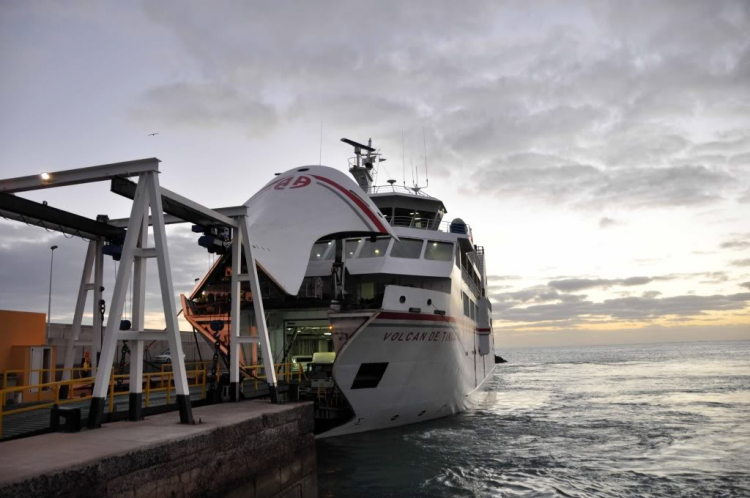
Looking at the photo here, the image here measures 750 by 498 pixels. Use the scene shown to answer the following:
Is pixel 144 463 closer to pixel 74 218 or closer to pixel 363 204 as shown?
pixel 74 218

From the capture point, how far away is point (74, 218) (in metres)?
12.9

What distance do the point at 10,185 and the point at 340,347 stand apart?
1084 cm

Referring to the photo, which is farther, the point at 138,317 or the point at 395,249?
the point at 395,249

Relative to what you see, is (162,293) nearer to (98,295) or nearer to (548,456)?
(98,295)

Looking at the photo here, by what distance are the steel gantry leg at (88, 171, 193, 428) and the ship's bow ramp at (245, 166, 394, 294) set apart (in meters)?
7.79

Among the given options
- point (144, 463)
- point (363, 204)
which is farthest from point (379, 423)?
point (144, 463)

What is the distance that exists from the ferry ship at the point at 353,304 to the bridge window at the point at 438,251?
2.0 inches

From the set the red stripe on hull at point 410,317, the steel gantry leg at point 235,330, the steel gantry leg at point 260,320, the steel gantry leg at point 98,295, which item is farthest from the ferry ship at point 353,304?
the steel gantry leg at point 98,295

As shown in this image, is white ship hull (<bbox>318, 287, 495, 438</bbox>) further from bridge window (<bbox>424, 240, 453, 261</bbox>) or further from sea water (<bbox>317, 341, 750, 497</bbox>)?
bridge window (<bbox>424, 240, 453, 261</bbox>)

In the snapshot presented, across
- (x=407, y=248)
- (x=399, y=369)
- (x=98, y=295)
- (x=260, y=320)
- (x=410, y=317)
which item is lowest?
(x=399, y=369)

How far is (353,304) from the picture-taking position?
2053 centimetres

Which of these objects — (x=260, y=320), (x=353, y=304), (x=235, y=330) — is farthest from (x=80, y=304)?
(x=353, y=304)

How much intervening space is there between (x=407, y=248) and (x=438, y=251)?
1597 millimetres

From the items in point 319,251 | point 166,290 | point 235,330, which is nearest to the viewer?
point 166,290
